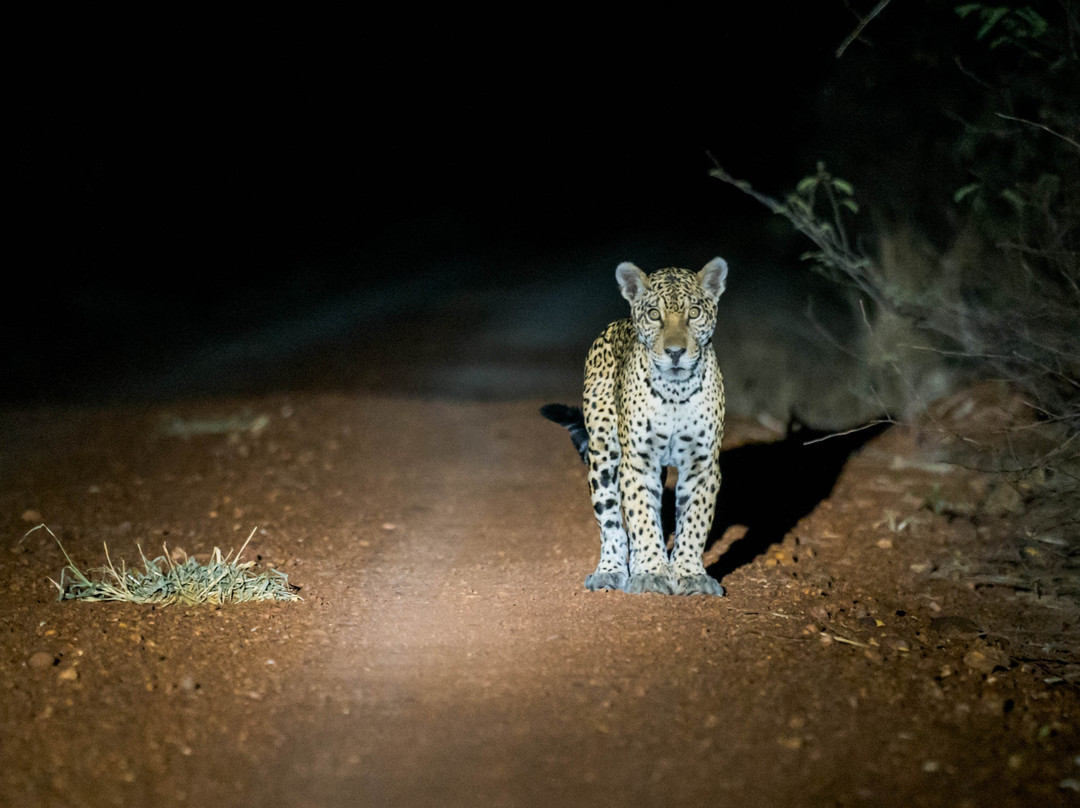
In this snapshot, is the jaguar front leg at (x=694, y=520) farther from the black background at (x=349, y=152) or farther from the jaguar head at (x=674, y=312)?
the black background at (x=349, y=152)

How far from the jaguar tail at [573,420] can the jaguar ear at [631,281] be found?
1051 millimetres

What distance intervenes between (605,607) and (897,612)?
1.74 meters

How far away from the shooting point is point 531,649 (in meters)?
5.31

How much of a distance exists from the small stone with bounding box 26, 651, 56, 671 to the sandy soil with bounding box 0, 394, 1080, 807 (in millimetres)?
13

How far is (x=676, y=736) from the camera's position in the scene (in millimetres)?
4398

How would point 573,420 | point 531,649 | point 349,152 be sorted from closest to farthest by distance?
point 531,649, point 573,420, point 349,152

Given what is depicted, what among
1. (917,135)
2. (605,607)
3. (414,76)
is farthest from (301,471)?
(414,76)

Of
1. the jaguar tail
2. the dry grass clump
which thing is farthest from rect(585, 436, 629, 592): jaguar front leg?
the dry grass clump

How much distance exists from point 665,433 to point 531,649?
5.66 feet

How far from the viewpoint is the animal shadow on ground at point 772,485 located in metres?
7.93

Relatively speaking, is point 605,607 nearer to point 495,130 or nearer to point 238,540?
point 238,540

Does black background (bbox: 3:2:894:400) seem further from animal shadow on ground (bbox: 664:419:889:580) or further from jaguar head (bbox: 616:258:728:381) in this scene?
jaguar head (bbox: 616:258:728:381)

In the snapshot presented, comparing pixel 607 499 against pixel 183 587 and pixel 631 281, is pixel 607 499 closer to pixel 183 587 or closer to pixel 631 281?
pixel 631 281

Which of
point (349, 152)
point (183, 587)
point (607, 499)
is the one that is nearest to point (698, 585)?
point (607, 499)
